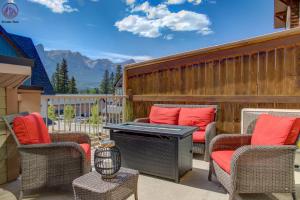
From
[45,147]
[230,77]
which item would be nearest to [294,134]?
[230,77]

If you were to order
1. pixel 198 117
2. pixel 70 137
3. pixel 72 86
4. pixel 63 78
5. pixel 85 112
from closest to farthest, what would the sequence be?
pixel 70 137 < pixel 198 117 < pixel 85 112 < pixel 63 78 < pixel 72 86

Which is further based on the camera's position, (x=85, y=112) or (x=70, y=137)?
(x=85, y=112)

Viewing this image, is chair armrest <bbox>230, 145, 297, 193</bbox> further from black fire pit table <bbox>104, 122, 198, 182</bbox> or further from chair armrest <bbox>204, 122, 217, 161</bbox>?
chair armrest <bbox>204, 122, 217, 161</bbox>

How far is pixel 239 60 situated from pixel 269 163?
2626 millimetres

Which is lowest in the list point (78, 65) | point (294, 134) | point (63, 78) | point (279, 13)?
point (294, 134)

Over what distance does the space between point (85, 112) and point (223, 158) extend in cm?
379

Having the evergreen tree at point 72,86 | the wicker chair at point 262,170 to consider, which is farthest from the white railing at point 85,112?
the evergreen tree at point 72,86

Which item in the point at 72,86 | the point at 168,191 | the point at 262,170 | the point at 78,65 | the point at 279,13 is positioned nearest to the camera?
the point at 262,170

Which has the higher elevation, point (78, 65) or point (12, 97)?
point (78, 65)

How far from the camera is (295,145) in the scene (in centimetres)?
223

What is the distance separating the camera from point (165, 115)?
4.53m

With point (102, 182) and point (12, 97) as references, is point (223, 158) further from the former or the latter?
point (12, 97)

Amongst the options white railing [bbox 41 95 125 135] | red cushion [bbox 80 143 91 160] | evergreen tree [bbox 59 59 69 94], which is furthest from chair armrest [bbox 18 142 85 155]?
evergreen tree [bbox 59 59 69 94]

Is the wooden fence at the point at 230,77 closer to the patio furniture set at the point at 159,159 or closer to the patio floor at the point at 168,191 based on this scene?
the patio furniture set at the point at 159,159
